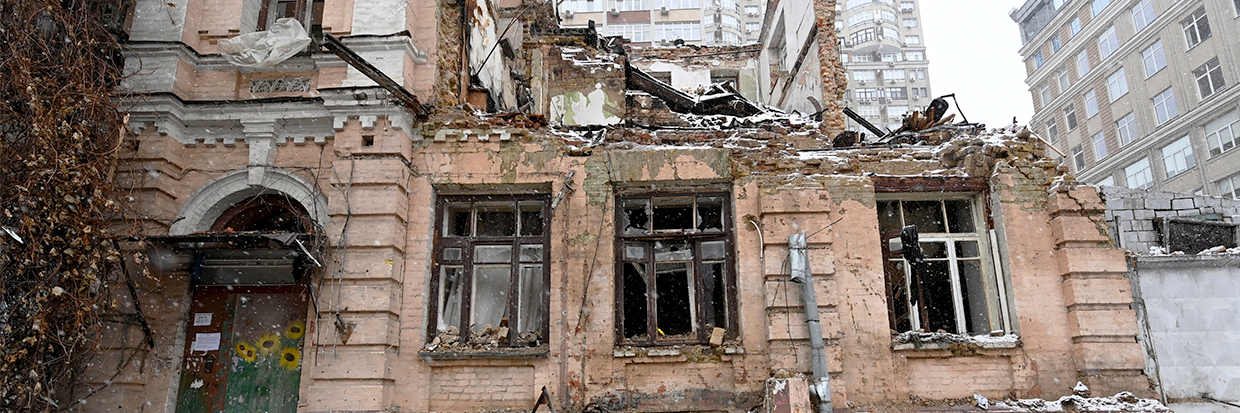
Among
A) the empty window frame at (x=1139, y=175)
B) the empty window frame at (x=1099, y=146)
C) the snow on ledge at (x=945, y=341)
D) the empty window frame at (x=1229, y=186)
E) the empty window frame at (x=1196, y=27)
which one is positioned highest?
the empty window frame at (x=1196, y=27)

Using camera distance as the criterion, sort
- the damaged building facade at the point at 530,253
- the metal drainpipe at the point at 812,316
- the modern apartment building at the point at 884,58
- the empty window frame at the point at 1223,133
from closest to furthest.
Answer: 1. the metal drainpipe at the point at 812,316
2. the damaged building facade at the point at 530,253
3. the empty window frame at the point at 1223,133
4. the modern apartment building at the point at 884,58

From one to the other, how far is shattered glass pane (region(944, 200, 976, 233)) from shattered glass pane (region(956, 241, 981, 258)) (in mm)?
175

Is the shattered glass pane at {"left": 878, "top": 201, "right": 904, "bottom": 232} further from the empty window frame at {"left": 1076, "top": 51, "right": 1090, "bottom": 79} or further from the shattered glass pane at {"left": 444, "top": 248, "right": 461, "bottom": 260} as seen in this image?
the empty window frame at {"left": 1076, "top": 51, "right": 1090, "bottom": 79}

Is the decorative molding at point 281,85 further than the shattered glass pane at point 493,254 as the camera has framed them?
Yes

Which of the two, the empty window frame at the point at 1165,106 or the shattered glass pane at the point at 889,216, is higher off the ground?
the empty window frame at the point at 1165,106

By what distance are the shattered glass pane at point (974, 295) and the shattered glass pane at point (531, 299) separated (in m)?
4.98

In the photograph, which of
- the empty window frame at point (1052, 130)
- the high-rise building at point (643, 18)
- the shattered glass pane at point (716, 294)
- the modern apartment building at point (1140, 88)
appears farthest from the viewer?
the high-rise building at point (643, 18)

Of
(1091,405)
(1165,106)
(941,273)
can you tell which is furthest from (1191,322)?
(1165,106)

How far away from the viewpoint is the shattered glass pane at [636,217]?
324 inches

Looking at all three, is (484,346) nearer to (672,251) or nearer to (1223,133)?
(672,251)

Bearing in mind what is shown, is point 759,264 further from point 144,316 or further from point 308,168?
point 144,316

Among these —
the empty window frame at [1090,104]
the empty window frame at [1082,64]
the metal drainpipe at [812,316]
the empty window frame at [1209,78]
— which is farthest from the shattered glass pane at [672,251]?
the empty window frame at [1082,64]

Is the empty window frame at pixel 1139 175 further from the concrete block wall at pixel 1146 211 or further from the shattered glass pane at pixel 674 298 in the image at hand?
the shattered glass pane at pixel 674 298

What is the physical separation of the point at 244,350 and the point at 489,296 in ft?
9.62
